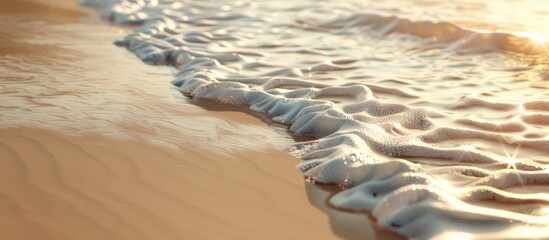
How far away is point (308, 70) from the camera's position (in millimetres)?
4652

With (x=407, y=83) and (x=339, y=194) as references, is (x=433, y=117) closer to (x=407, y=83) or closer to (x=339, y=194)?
(x=407, y=83)

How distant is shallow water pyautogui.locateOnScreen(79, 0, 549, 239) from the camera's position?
2.47m

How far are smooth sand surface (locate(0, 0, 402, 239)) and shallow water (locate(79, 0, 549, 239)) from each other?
0.58 ft

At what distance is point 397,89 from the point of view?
4043 millimetres

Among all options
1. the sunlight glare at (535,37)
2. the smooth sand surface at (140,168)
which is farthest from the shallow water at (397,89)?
the smooth sand surface at (140,168)

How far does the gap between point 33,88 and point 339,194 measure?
2133 millimetres

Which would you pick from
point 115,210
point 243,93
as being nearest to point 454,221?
point 115,210

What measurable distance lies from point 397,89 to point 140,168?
1892 mm

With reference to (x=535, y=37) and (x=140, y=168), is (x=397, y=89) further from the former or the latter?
(x=535, y=37)

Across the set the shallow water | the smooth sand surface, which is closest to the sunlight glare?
the shallow water

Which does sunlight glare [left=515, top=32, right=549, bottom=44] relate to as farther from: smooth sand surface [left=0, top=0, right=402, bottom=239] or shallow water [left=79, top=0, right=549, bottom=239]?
smooth sand surface [left=0, top=0, right=402, bottom=239]

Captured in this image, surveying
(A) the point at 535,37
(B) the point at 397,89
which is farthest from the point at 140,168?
(A) the point at 535,37

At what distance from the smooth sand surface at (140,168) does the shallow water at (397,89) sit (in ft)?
0.58

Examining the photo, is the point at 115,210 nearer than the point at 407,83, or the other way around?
the point at 115,210
